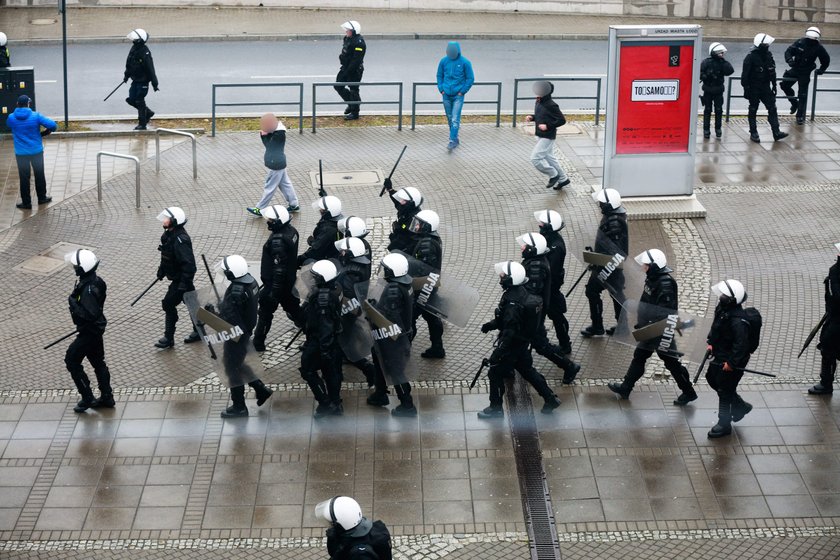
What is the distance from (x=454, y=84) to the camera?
61.7ft

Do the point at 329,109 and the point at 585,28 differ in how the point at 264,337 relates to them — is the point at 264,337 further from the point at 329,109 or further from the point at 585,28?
the point at 585,28

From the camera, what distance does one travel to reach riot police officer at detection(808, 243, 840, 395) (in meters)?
11.5

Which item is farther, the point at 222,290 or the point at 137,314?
the point at 137,314

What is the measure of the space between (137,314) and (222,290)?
250 cm

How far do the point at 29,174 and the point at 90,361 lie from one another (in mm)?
5944

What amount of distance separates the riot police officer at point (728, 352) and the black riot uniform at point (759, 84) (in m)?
9.08

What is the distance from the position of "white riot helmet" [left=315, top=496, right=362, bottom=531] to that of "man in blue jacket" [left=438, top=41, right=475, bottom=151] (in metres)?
11.5

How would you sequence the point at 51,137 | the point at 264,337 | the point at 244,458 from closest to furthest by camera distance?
the point at 244,458 < the point at 264,337 < the point at 51,137

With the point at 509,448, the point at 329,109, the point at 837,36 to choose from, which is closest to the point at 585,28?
the point at 837,36

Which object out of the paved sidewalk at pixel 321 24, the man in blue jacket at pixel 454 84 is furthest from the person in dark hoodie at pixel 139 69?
the paved sidewalk at pixel 321 24

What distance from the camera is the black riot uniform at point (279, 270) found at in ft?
40.4

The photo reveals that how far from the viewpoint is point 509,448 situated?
10.9 meters

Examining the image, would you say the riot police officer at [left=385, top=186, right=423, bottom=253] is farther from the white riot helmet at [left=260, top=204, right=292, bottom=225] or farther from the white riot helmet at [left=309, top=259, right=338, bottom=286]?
the white riot helmet at [left=309, top=259, right=338, bottom=286]

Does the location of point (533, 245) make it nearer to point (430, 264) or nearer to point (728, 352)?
point (430, 264)
